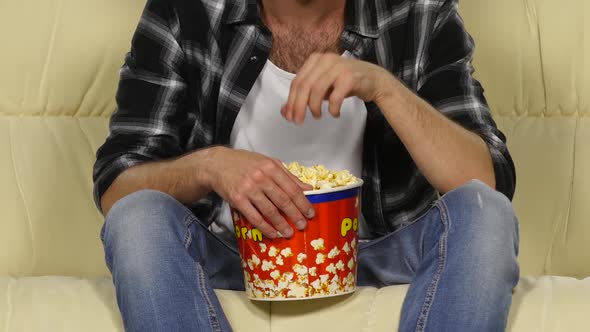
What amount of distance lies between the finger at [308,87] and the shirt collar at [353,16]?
0.36 metres

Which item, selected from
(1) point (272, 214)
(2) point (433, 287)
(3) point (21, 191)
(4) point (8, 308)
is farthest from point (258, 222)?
(3) point (21, 191)

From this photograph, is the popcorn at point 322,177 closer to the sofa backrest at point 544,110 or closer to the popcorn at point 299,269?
the popcorn at point 299,269

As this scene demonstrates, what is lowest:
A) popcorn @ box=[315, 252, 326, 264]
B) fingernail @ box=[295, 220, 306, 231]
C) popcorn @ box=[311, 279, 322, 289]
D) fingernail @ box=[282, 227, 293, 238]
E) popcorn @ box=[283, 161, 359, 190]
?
popcorn @ box=[311, 279, 322, 289]

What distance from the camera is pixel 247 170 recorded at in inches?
52.4

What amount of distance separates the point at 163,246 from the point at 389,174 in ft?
1.64

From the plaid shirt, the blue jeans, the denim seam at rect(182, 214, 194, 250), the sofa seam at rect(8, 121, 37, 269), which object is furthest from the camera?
the sofa seam at rect(8, 121, 37, 269)

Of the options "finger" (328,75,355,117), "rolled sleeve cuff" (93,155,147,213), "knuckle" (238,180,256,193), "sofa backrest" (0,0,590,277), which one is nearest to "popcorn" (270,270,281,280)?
"knuckle" (238,180,256,193)

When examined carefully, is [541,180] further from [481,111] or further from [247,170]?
[247,170]

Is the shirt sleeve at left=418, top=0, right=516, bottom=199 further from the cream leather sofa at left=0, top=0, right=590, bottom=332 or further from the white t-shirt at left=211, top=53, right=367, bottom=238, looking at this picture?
the cream leather sofa at left=0, top=0, right=590, bottom=332

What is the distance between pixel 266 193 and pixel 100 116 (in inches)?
31.8

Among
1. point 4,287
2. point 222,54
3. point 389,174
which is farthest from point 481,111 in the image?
point 4,287

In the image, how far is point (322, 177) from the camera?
129 cm

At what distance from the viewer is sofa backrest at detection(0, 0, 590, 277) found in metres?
1.94

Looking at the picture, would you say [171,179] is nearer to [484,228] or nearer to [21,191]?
[484,228]
